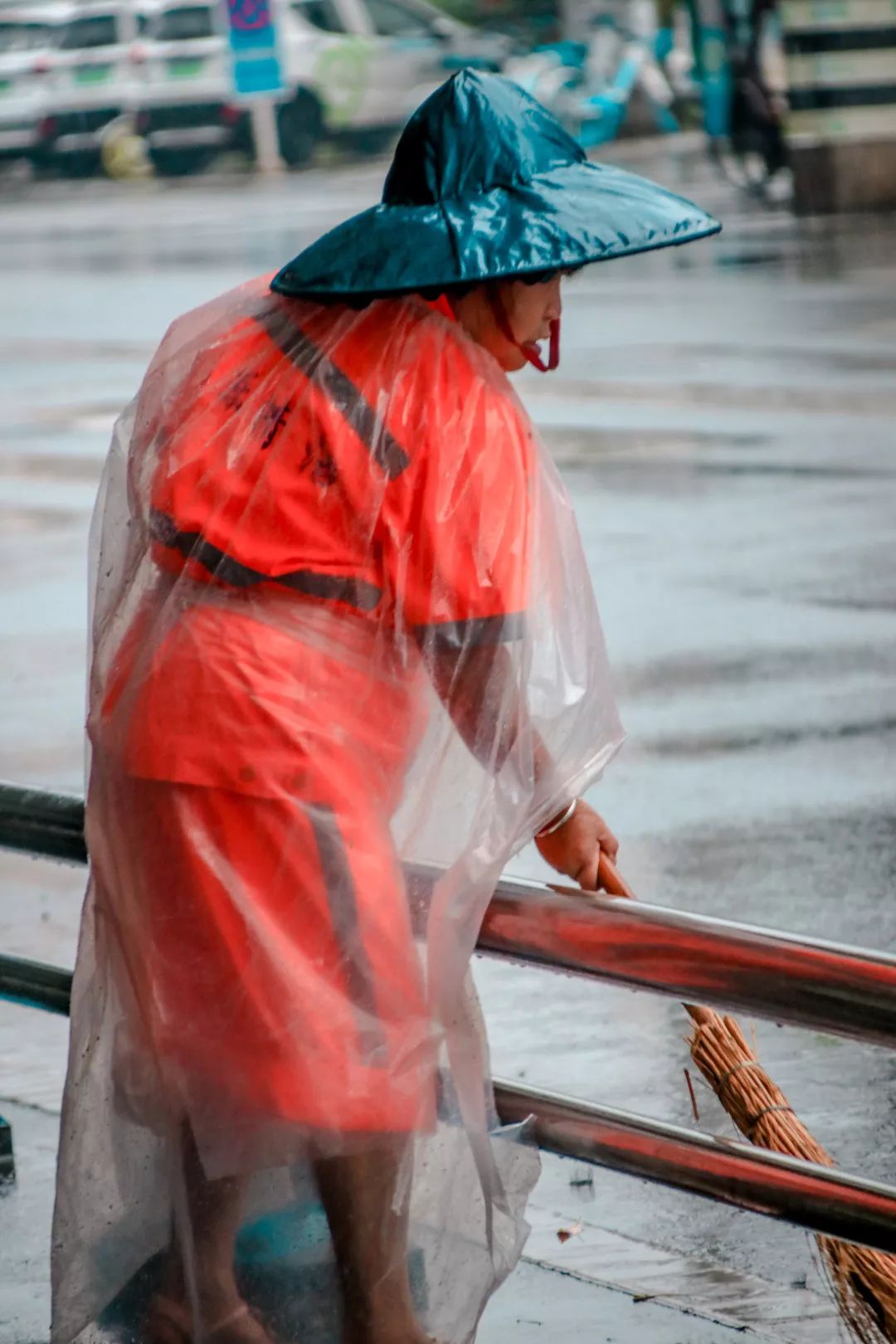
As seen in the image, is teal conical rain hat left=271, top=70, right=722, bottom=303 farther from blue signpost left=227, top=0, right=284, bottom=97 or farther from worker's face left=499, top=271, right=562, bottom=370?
blue signpost left=227, top=0, right=284, bottom=97

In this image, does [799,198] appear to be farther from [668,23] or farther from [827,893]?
[827,893]

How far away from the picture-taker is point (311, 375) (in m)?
2.41

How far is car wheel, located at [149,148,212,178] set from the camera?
26.1 m

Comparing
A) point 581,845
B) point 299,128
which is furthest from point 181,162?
point 581,845

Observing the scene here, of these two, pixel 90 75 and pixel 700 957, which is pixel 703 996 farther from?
pixel 90 75

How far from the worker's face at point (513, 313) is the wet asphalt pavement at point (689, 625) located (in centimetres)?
27

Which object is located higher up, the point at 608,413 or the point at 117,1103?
the point at 117,1103

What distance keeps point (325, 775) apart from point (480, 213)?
630 millimetres

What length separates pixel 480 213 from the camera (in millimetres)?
2430

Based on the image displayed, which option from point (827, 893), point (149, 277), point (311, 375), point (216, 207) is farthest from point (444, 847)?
point (216, 207)

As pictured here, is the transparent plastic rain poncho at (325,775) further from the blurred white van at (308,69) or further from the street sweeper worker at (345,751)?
the blurred white van at (308,69)

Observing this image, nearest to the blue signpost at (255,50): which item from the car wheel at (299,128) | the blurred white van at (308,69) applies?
the blurred white van at (308,69)

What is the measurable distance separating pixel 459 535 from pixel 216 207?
799 inches

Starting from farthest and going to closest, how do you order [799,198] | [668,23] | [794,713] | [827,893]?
[668,23] → [799,198] → [794,713] → [827,893]
